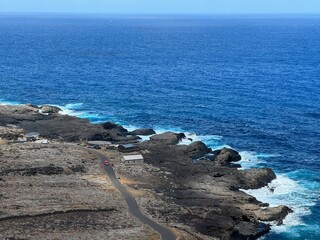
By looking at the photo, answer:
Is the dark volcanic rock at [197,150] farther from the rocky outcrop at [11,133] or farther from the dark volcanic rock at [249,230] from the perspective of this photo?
the rocky outcrop at [11,133]

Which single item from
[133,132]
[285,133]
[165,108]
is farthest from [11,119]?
[285,133]

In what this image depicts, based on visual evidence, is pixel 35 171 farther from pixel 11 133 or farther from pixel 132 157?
pixel 11 133

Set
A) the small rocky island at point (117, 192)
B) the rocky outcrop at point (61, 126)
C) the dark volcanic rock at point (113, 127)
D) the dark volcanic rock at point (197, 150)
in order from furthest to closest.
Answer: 1. the dark volcanic rock at point (113, 127)
2. the rocky outcrop at point (61, 126)
3. the dark volcanic rock at point (197, 150)
4. the small rocky island at point (117, 192)

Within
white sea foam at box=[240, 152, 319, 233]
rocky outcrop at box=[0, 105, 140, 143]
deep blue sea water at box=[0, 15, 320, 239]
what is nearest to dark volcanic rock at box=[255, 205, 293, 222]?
white sea foam at box=[240, 152, 319, 233]

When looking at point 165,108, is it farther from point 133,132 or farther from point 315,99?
point 315,99

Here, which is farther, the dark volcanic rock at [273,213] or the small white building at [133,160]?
the small white building at [133,160]

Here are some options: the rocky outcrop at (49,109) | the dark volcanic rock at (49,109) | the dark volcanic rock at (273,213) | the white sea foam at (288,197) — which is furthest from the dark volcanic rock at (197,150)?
the dark volcanic rock at (49,109)
